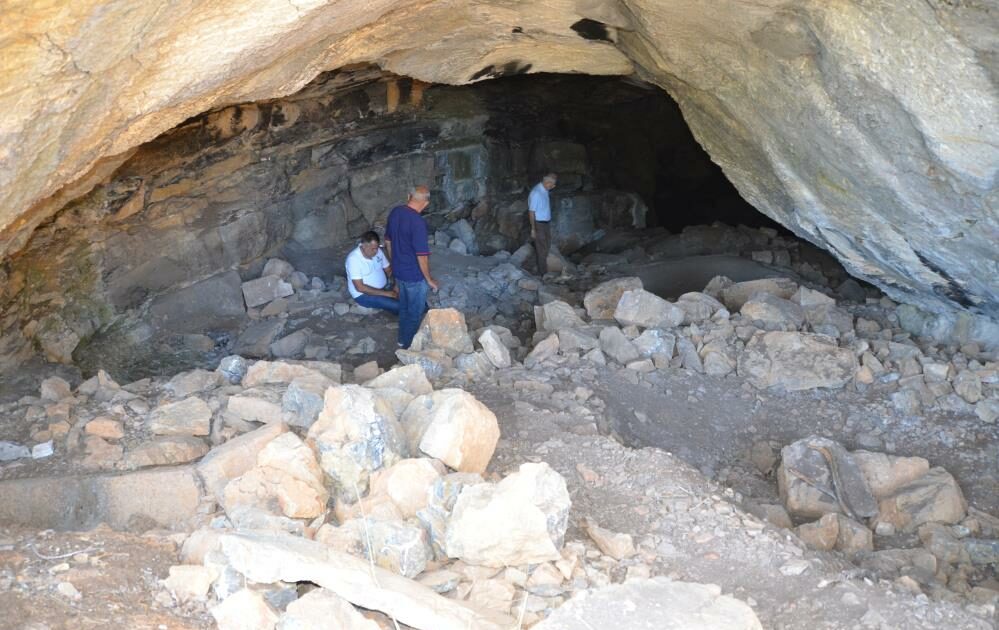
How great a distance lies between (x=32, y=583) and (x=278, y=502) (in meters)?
1.00

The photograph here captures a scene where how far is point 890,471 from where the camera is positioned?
5293 millimetres

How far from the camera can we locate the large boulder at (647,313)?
6.84m

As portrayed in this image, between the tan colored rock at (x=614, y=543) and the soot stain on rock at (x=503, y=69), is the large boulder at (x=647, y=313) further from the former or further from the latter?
the tan colored rock at (x=614, y=543)

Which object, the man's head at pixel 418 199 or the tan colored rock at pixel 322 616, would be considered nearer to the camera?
the tan colored rock at pixel 322 616

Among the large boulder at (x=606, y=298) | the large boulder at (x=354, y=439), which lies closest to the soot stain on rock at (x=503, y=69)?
the large boulder at (x=606, y=298)

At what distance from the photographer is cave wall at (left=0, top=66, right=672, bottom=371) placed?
685 centimetres

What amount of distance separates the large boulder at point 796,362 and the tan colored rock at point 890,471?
3.35ft

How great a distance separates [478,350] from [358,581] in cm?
325

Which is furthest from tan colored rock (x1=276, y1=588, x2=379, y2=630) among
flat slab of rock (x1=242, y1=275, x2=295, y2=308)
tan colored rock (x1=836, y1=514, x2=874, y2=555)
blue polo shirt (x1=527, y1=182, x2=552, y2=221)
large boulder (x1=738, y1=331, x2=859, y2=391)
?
blue polo shirt (x1=527, y1=182, x2=552, y2=221)

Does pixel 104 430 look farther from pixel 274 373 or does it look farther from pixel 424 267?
pixel 424 267

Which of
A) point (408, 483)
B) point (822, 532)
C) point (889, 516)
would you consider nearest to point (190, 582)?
point (408, 483)

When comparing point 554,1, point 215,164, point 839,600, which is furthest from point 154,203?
point 839,600

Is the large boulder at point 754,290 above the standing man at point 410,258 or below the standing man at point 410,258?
below

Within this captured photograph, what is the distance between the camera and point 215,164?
7.89 m
